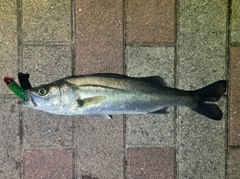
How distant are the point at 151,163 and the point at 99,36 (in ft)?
5.50

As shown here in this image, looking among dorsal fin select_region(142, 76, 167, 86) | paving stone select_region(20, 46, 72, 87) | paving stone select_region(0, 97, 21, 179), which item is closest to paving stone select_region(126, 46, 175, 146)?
dorsal fin select_region(142, 76, 167, 86)

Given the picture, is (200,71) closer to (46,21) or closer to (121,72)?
(121,72)

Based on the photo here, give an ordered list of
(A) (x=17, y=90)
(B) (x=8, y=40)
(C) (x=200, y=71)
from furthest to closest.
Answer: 1. (C) (x=200, y=71)
2. (B) (x=8, y=40)
3. (A) (x=17, y=90)

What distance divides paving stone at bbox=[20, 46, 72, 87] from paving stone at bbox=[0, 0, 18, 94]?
5.1 inches

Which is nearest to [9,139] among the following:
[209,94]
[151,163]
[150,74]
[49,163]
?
[49,163]

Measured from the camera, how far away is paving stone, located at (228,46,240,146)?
3.30 metres

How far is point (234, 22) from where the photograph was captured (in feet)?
10.9

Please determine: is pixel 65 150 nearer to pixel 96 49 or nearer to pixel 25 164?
pixel 25 164

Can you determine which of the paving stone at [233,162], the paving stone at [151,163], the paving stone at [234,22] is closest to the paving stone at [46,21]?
the paving stone at [151,163]

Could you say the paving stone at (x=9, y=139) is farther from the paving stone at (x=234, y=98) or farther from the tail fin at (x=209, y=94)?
the paving stone at (x=234, y=98)

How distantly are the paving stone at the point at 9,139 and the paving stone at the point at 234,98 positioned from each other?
259 cm

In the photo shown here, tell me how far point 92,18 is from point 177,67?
1.19 meters

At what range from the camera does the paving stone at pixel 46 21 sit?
3.19 metres

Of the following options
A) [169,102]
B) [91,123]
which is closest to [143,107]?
[169,102]
